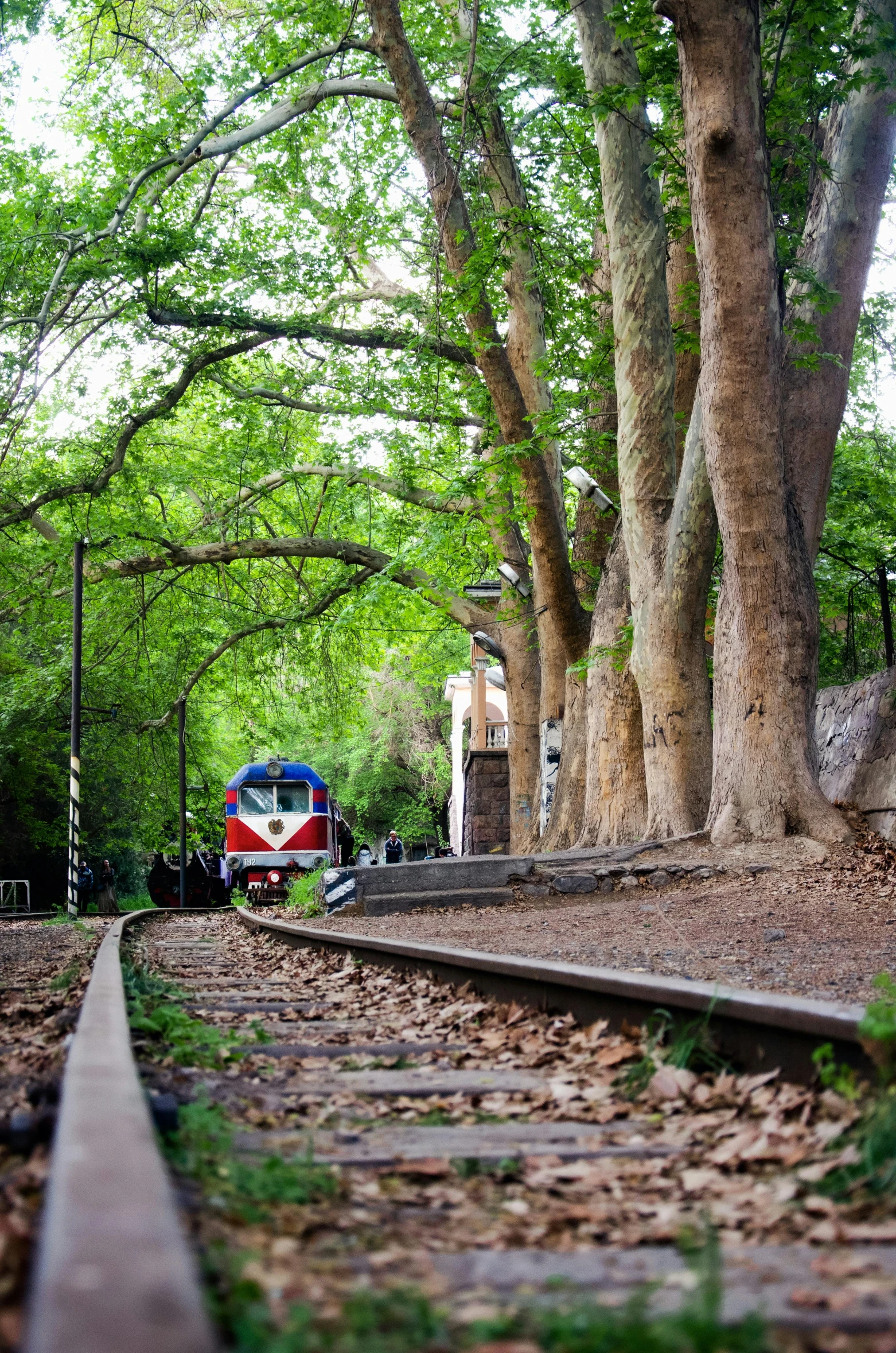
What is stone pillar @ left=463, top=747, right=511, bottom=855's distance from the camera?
26.3 m

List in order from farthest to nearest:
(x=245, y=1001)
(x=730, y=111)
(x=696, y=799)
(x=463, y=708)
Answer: (x=463, y=708), (x=696, y=799), (x=730, y=111), (x=245, y=1001)

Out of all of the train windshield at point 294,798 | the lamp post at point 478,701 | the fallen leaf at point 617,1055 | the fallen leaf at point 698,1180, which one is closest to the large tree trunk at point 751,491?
the fallen leaf at point 617,1055

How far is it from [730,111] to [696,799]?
5937mm

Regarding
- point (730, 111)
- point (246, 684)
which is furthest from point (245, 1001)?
point (246, 684)

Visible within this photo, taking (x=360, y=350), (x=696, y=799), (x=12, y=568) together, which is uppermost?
(x=360, y=350)

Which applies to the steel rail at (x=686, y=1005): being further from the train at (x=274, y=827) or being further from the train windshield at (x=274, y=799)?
the train windshield at (x=274, y=799)

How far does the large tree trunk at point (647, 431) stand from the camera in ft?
39.1

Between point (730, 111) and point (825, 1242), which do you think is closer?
point (825, 1242)

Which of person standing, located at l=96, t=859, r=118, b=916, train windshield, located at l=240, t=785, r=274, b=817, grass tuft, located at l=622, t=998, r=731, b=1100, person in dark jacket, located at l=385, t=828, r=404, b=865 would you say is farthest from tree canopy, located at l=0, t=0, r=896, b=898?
person in dark jacket, located at l=385, t=828, r=404, b=865

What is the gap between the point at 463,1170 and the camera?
2939mm

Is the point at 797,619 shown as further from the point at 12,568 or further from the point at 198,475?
the point at 12,568

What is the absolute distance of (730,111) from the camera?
9.59 metres

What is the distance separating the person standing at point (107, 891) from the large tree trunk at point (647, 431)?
1814cm

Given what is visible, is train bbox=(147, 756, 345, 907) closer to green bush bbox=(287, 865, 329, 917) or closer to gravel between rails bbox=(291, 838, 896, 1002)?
green bush bbox=(287, 865, 329, 917)
